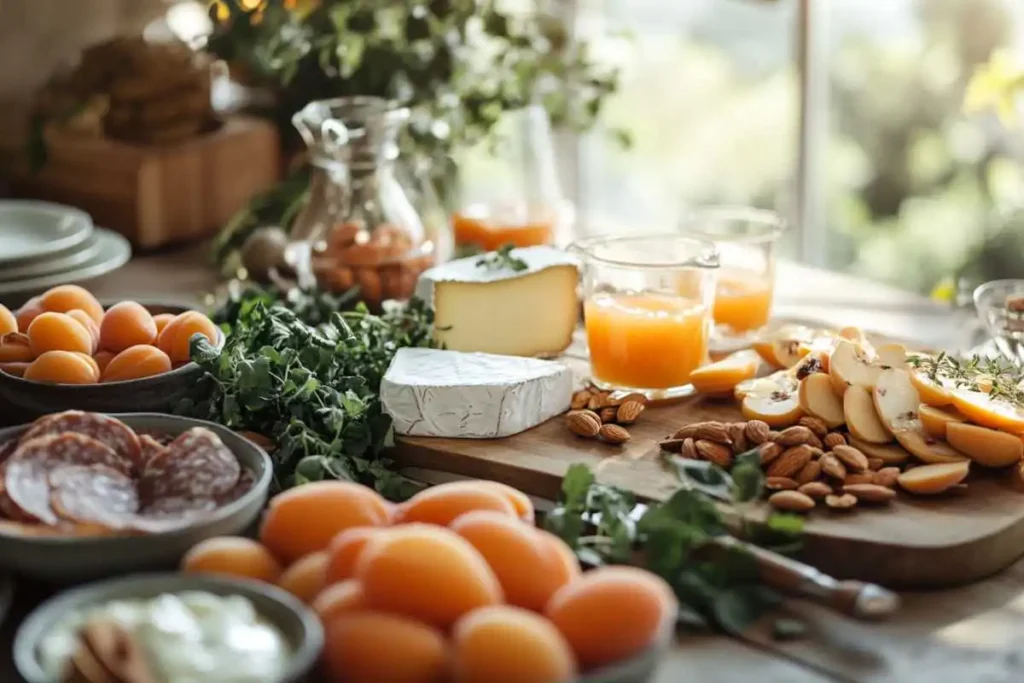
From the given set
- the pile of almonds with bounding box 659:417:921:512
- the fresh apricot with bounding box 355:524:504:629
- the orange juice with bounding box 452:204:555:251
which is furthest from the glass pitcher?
the fresh apricot with bounding box 355:524:504:629

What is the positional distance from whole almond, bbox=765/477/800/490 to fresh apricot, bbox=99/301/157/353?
0.70m

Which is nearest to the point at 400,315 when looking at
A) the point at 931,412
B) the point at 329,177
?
the point at 329,177

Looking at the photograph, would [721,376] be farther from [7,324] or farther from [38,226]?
[38,226]

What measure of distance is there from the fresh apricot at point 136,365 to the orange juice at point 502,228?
64 centimetres

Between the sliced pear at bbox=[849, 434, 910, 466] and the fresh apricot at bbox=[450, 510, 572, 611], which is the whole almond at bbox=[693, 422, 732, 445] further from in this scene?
the fresh apricot at bbox=[450, 510, 572, 611]

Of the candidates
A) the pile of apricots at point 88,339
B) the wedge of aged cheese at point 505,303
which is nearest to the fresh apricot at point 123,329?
the pile of apricots at point 88,339

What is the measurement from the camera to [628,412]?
1475 millimetres

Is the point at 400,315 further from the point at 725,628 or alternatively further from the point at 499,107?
the point at 725,628

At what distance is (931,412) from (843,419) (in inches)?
3.7

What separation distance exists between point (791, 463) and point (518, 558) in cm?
41

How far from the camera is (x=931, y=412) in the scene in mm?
1352

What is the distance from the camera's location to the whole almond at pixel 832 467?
1.29 metres

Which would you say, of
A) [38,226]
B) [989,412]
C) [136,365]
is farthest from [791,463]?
[38,226]

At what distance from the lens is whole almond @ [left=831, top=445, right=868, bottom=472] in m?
1.31
